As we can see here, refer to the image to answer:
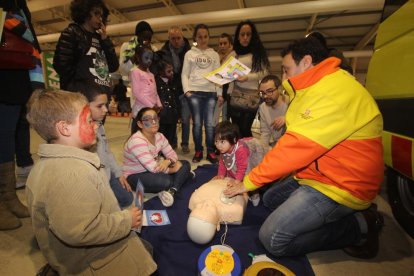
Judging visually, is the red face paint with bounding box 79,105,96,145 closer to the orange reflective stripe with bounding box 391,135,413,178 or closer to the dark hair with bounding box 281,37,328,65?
the dark hair with bounding box 281,37,328,65

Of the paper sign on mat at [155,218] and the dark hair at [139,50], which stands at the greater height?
the dark hair at [139,50]

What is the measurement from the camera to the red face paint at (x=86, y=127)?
38.4 inches

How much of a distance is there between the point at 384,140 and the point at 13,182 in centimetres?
261

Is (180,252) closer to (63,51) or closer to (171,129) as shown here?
(63,51)

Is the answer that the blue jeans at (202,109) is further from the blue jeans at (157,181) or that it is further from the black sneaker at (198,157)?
the blue jeans at (157,181)

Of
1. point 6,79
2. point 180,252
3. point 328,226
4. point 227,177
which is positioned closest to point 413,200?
point 328,226

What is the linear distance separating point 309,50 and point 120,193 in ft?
5.71

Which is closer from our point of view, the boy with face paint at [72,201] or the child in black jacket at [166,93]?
the boy with face paint at [72,201]

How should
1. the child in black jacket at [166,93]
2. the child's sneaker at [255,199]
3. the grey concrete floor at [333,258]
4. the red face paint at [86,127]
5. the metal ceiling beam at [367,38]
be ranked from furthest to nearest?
the metal ceiling beam at [367,38] < the child in black jacket at [166,93] < the child's sneaker at [255,199] < the grey concrete floor at [333,258] < the red face paint at [86,127]

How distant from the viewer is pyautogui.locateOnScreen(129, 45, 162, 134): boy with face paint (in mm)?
2664

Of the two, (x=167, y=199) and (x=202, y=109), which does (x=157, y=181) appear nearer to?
(x=167, y=199)

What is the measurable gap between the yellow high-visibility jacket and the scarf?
174 cm

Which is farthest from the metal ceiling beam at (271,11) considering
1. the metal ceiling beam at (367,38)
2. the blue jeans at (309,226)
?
the blue jeans at (309,226)

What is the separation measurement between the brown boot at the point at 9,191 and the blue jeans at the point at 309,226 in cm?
174
